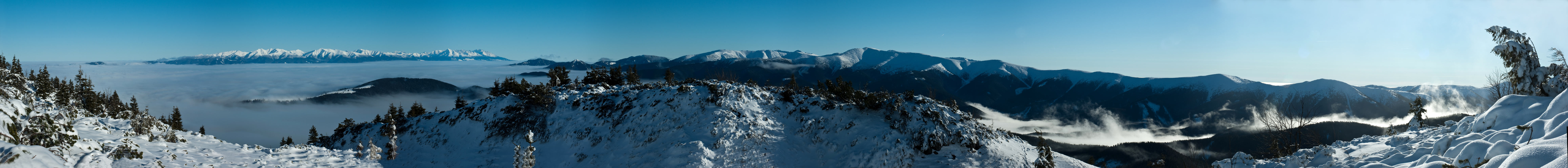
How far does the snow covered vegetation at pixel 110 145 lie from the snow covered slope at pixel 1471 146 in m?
24.5

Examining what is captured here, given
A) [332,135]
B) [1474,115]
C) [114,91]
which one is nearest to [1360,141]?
[1474,115]

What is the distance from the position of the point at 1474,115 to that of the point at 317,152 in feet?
138

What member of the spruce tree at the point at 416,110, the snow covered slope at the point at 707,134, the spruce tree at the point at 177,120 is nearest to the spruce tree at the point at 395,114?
the spruce tree at the point at 416,110

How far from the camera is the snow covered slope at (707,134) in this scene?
2578cm

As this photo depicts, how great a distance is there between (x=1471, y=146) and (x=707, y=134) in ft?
79.6

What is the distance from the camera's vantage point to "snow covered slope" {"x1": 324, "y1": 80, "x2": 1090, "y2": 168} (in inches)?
1015

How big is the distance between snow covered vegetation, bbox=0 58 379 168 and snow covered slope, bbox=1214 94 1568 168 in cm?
2452

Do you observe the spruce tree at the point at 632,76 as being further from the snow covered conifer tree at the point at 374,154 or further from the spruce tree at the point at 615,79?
the snow covered conifer tree at the point at 374,154

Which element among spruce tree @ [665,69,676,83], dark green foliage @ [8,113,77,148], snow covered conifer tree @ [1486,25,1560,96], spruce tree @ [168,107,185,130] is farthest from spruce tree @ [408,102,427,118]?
snow covered conifer tree @ [1486,25,1560,96]

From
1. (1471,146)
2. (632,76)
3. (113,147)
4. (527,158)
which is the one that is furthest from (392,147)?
(1471,146)

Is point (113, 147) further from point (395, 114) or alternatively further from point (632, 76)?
point (395, 114)

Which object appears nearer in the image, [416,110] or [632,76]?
[632,76]

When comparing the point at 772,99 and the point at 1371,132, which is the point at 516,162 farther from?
the point at 1371,132

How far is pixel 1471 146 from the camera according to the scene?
415 inches
